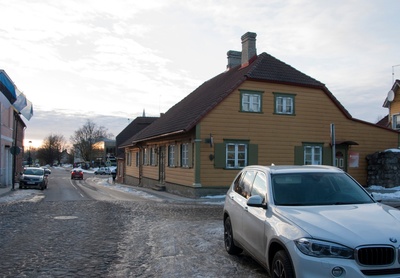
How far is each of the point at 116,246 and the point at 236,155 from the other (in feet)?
43.8

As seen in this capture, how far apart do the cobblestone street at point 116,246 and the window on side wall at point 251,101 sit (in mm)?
9035

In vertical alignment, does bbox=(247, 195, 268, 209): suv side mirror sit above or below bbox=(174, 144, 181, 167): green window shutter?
below

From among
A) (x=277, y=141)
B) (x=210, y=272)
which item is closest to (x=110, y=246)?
(x=210, y=272)

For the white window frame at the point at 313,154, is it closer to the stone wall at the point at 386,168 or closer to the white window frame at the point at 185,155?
the stone wall at the point at 386,168

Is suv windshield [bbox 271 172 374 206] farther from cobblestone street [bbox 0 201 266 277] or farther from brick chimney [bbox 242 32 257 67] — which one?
brick chimney [bbox 242 32 257 67]

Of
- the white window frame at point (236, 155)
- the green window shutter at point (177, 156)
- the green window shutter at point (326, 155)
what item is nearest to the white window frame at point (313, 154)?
the green window shutter at point (326, 155)

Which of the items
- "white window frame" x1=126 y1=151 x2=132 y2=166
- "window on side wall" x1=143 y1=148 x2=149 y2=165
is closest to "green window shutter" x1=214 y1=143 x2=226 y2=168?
"window on side wall" x1=143 y1=148 x2=149 y2=165

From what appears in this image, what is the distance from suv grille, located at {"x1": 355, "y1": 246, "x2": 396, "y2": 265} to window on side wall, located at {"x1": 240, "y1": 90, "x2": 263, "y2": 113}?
57.0ft

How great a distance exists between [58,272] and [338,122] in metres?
20.1

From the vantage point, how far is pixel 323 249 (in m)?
4.43

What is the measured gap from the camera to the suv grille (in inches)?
170

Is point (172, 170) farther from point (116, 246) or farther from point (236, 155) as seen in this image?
point (116, 246)

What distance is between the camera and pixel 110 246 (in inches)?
335

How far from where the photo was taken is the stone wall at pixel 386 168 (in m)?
22.7
